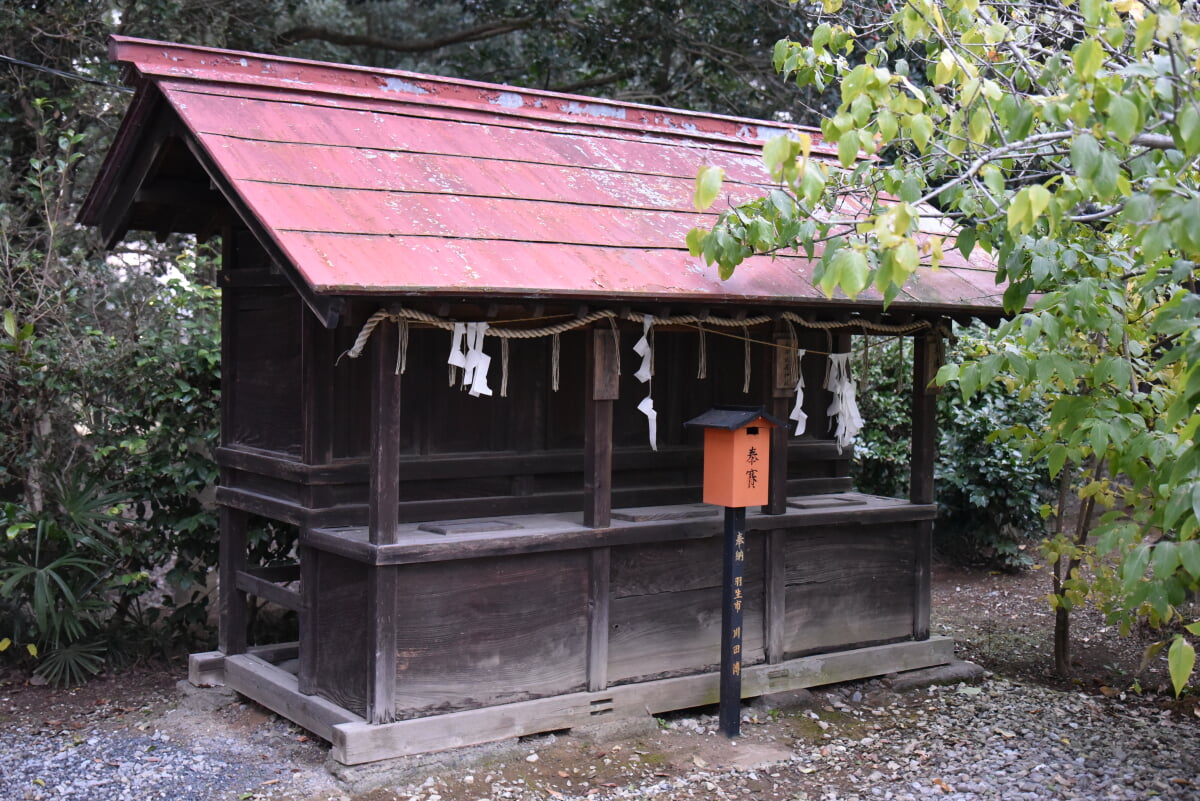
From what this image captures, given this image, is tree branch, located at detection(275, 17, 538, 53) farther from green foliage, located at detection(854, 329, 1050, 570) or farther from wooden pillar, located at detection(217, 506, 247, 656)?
wooden pillar, located at detection(217, 506, 247, 656)

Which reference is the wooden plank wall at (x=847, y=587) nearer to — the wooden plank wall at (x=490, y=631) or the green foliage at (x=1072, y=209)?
the green foliage at (x=1072, y=209)

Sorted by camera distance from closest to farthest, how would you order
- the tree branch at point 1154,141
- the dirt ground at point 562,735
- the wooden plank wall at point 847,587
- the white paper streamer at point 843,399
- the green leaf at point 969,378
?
the tree branch at point 1154,141 → the green leaf at point 969,378 → the dirt ground at point 562,735 → the wooden plank wall at point 847,587 → the white paper streamer at point 843,399

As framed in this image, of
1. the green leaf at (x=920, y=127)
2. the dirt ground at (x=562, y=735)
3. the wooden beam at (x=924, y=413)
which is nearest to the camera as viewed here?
the green leaf at (x=920, y=127)

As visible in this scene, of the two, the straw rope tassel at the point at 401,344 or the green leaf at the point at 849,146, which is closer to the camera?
the green leaf at the point at 849,146

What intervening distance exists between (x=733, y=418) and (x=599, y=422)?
0.75m

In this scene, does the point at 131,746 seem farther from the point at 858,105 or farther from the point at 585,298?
the point at 858,105

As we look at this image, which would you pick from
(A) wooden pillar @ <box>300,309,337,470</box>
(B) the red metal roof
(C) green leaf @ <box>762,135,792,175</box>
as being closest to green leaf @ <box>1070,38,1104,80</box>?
(C) green leaf @ <box>762,135,792,175</box>

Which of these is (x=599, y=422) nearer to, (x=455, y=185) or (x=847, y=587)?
(x=455, y=185)

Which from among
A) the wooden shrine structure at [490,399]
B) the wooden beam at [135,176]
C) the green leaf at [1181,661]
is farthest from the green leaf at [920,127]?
the wooden beam at [135,176]

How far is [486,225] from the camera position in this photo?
5973 mm

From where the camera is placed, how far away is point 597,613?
6.30m

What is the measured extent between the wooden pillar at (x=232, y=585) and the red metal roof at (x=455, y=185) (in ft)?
7.16

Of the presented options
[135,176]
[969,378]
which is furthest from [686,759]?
[135,176]

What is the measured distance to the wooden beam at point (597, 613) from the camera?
20.7 feet
